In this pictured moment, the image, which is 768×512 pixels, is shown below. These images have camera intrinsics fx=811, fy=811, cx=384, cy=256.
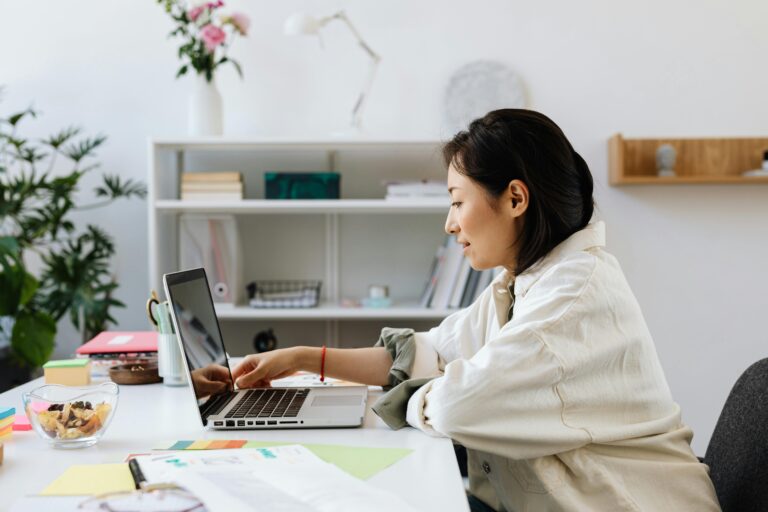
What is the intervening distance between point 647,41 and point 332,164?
4.24 feet

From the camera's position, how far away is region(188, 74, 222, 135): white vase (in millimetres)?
2869

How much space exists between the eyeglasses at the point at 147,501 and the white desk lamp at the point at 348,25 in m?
2.18

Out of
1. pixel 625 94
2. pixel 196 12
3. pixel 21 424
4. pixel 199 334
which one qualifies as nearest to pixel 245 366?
pixel 199 334

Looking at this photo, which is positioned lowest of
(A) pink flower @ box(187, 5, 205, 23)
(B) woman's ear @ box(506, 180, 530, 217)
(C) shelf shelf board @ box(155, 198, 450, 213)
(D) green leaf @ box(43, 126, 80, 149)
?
(B) woman's ear @ box(506, 180, 530, 217)

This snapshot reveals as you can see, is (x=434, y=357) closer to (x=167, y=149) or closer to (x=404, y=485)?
(x=404, y=485)

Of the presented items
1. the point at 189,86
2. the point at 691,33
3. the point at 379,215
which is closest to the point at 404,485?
the point at 379,215

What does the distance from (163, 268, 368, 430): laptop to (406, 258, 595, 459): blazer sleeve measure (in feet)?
0.63

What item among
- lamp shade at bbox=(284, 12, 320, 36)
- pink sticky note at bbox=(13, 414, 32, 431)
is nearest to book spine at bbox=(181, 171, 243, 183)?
lamp shade at bbox=(284, 12, 320, 36)

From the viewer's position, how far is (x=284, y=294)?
9.63ft

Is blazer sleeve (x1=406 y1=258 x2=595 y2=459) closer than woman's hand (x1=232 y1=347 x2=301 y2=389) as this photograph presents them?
Yes

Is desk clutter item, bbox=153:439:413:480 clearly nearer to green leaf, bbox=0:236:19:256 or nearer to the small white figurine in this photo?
green leaf, bbox=0:236:19:256

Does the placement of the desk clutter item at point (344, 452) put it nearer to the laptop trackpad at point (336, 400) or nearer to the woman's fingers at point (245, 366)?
the laptop trackpad at point (336, 400)

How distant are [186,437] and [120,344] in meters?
0.68

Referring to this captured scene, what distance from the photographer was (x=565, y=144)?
1.28m
